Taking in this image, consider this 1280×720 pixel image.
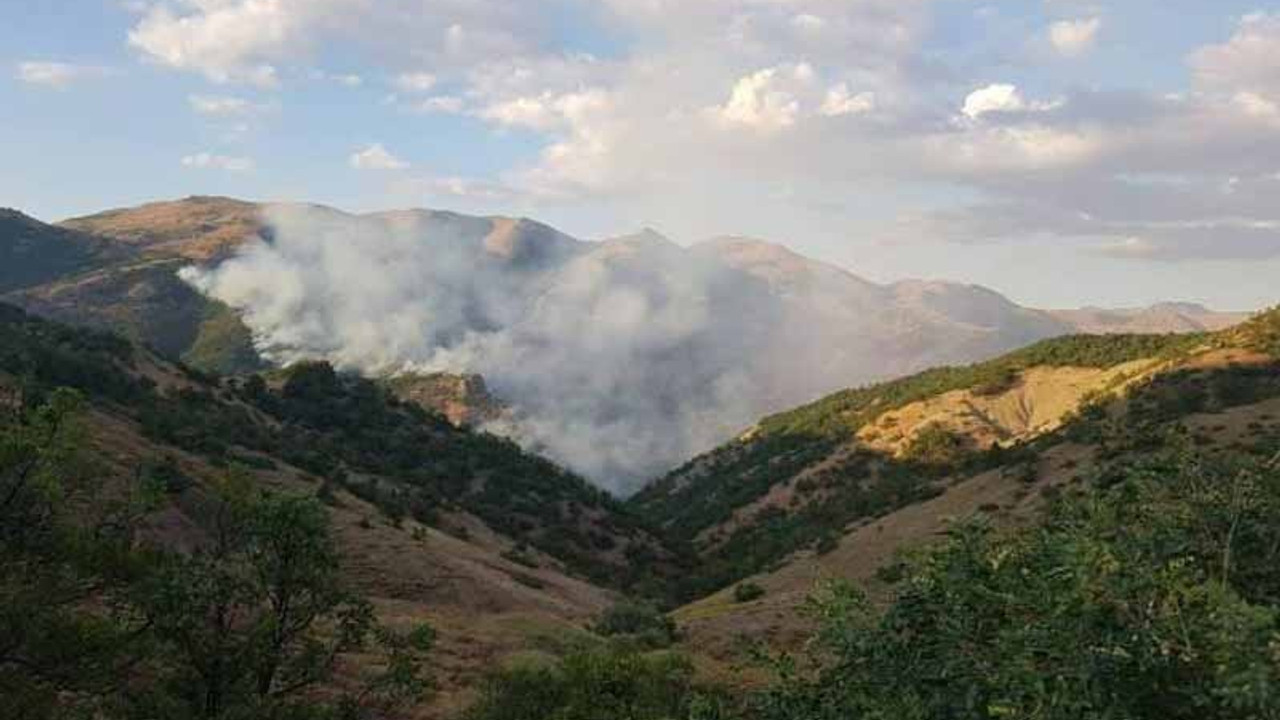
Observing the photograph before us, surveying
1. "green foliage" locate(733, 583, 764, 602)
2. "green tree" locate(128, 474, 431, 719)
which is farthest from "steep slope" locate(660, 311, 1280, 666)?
"green tree" locate(128, 474, 431, 719)

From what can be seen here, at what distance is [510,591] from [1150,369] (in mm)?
Result: 82982

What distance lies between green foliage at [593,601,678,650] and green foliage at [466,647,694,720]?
1545cm

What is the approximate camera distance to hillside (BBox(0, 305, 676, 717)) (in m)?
42.4

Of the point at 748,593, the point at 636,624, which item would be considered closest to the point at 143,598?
the point at 636,624

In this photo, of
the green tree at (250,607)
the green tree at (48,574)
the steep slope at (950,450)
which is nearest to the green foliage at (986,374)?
the steep slope at (950,450)

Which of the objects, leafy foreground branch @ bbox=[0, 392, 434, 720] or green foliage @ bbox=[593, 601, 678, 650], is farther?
green foliage @ bbox=[593, 601, 678, 650]

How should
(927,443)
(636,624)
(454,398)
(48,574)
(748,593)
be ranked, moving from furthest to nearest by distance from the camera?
(454,398), (927,443), (748,593), (636,624), (48,574)

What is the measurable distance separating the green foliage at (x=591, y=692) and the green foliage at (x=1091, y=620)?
32.9ft

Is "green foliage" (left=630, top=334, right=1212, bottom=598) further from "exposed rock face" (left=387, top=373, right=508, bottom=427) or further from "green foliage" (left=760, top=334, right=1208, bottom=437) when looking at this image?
"exposed rock face" (left=387, top=373, right=508, bottom=427)

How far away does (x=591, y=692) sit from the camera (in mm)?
22625

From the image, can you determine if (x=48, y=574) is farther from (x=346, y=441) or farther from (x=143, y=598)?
(x=346, y=441)

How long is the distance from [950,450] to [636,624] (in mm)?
73236

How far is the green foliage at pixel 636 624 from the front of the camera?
40500 mm

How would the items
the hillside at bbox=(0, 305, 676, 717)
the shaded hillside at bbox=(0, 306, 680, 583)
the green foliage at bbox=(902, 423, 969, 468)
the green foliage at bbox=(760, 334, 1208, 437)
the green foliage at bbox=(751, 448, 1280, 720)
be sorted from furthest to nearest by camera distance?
the green foliage at bbox=(760, 334, 1208, 437) → the green foliage at bbox=(902, 423, 969, 468) → the shaded hillside at bbox=(0, 306, 680, 583) → the hillside at bbox=(0, 305, 676, 717) → the green foliage at bbox=(751, 448, 1280, 720)
